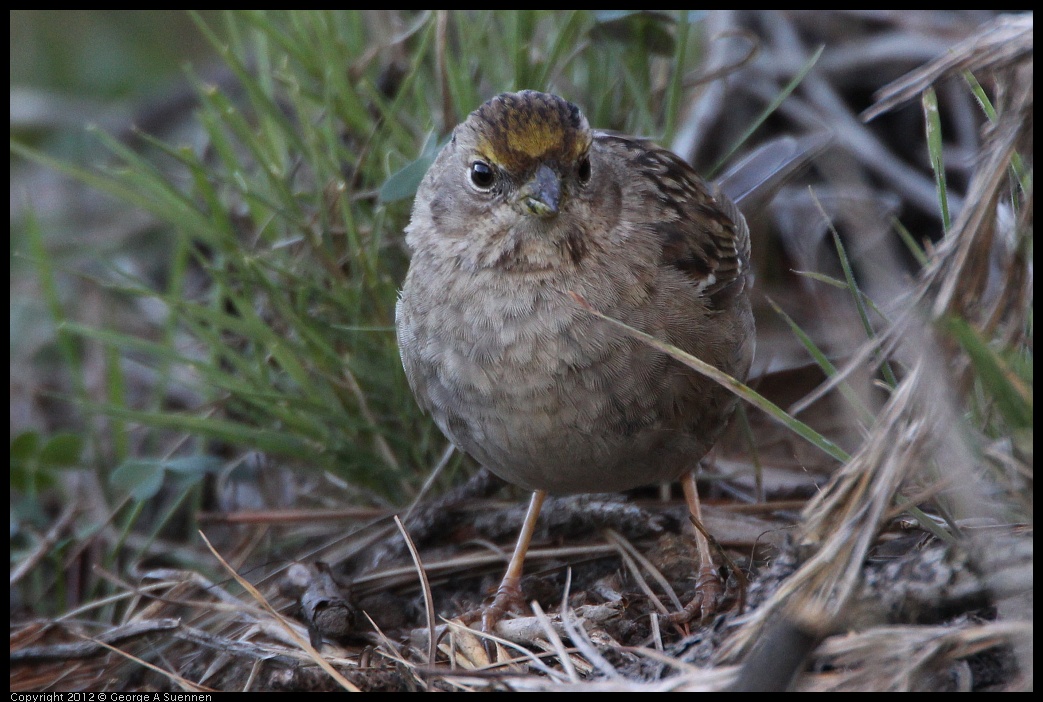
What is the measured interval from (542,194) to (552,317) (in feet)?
1.16

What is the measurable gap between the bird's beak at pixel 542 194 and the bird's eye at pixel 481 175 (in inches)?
5.9

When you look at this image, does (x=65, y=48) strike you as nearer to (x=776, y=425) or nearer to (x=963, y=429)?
(x=776, y=425)

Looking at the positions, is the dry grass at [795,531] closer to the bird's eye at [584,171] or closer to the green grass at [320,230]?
the green grass at [320,230]

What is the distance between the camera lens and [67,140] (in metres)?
6.06

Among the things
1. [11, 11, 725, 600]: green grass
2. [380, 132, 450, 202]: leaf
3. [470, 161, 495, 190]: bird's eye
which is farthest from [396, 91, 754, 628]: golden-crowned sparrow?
[11, 11, 725, 600]: green grass

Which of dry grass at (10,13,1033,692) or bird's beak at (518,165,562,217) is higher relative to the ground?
bird's beak at (518,165,562,217)

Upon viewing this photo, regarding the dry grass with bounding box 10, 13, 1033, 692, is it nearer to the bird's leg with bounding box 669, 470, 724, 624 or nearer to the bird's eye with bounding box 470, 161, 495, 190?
the bird's leg with bounding box 669, 470, 724, 624

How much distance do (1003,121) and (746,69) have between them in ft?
11.2

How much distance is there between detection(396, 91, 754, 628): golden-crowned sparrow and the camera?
2.84m

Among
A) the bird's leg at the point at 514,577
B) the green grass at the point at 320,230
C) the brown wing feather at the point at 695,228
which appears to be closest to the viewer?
the bird's leg at the point at 514,577

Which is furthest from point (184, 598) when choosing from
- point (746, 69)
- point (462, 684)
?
point (746, 69)

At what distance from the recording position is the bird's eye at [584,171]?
9.77 ft

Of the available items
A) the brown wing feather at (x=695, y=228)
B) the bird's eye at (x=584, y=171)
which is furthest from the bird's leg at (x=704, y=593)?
the bird's eye at (x=584, y=171)

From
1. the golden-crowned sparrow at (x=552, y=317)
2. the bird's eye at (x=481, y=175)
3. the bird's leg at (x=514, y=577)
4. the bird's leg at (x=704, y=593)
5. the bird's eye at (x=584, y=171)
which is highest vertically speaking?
the bird's eye at (x=584, y=171)
